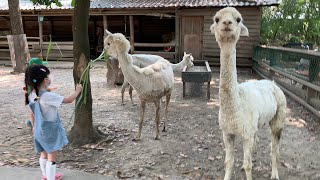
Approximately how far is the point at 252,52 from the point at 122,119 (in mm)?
9802

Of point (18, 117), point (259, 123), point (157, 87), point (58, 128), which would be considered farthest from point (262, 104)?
point (18, 117)

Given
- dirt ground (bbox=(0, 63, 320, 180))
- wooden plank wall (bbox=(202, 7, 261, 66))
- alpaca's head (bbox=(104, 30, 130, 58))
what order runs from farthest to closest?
wooden plank wall (bbox=(202, 7, 261, 66)) < alpaca's head (bbox=(104, 30, 130, 58)) < dirt ground (bbox=(0, 63, 320, 180))

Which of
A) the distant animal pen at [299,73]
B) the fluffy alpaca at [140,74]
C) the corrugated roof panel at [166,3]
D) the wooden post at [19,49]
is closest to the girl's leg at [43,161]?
the fluffy alpaca at [140,74]

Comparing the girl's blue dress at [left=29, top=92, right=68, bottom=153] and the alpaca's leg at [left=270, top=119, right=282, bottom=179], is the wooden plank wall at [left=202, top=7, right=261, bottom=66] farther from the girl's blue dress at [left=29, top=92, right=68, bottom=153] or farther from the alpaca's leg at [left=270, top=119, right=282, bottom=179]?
the girl's blue dress at [left=29, top=92, right=68, bottom=153]

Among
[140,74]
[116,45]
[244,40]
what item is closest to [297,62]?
A: [140,74]

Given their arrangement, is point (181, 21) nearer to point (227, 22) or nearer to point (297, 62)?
point (297, 62)

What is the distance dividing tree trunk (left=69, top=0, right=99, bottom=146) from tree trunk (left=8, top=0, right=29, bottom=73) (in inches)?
348

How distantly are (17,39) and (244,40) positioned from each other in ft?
32.6

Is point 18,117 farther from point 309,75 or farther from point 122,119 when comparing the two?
point 309,75

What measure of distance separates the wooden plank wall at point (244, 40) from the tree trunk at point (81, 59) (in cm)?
1072

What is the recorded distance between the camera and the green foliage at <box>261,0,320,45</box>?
74.3 ft

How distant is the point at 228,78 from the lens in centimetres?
299

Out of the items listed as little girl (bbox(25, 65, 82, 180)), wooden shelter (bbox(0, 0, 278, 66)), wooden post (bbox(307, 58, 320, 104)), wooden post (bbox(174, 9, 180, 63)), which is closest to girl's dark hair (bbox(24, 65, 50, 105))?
little girl (bbox(25, 65, 82, 180))

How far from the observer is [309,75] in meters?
6.44
